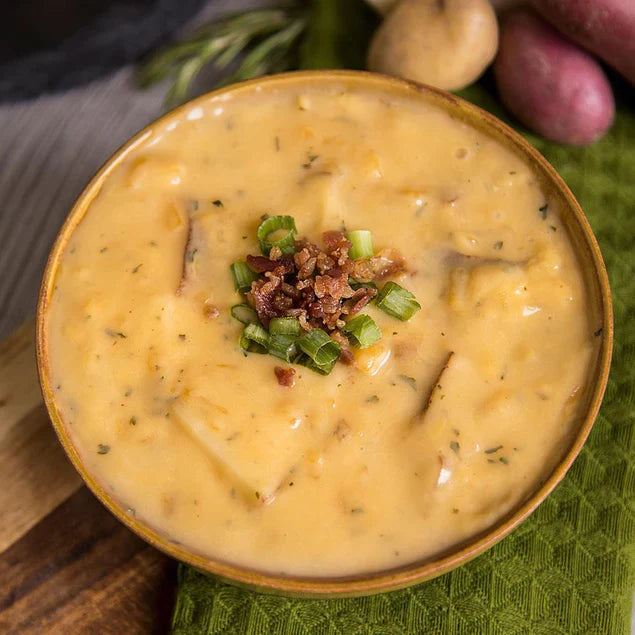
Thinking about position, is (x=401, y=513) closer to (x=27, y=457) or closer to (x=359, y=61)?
(x=27, y=457)

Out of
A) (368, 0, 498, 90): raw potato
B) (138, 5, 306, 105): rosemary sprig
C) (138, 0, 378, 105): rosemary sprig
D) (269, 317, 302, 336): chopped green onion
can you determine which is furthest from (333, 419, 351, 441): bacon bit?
(138, 5, 306, 105): rosemary sprig

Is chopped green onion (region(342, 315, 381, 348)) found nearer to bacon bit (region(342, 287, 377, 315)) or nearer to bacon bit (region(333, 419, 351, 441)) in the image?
bacon bit (region(342, 287, 377, 315))

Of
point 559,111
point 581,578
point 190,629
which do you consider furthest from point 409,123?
point 190,629

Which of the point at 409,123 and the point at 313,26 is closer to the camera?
the point at 409,123

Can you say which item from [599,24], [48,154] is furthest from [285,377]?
[48,154]

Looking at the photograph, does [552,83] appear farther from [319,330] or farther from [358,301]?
[319,330]

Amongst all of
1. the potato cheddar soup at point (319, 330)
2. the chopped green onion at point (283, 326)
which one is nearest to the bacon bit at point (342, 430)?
the potato cheddar soup at point (319, 330)

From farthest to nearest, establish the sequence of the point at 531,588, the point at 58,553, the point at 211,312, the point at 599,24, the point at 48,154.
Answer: the point at 48,154
the point at 599,24
the point at 58,553
the point at 531,588
the point at 211,312
